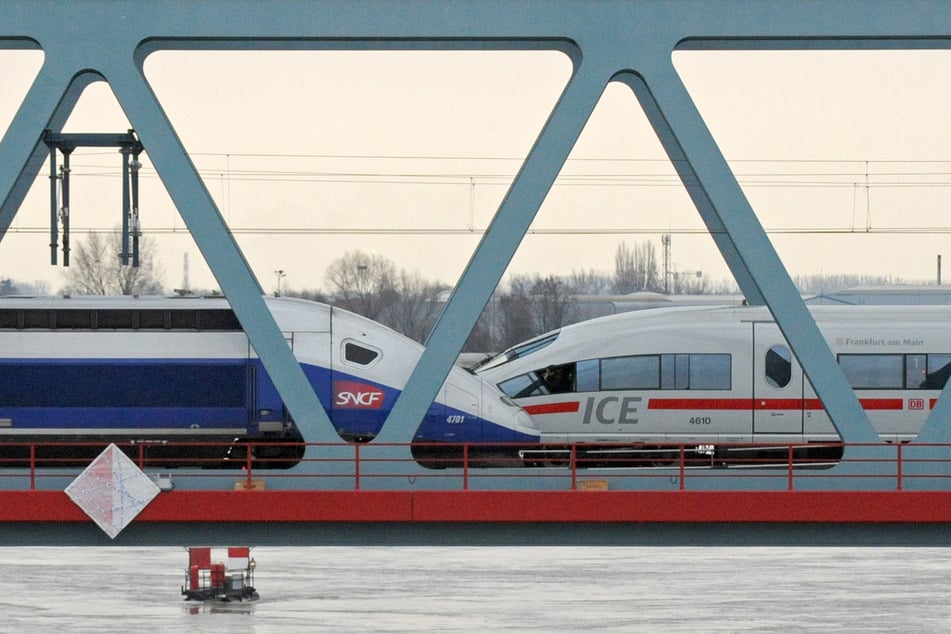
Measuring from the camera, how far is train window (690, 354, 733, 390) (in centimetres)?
1842

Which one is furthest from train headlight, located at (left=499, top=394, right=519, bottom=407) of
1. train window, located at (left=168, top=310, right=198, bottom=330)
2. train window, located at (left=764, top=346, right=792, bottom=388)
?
train window, located at (left=168, top=310, right=198, bottom=330)

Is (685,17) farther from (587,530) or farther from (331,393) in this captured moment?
(331,393)

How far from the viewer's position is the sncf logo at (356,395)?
16125mm

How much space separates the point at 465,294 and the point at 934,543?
473 centimetres

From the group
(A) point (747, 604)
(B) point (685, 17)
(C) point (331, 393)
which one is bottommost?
(A) point (747, 604)

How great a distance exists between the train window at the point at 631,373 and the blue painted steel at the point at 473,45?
7.50 m

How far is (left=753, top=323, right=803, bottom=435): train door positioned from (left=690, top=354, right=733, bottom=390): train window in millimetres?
411

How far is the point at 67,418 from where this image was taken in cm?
1622

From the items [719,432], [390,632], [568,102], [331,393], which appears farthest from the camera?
[390,632]

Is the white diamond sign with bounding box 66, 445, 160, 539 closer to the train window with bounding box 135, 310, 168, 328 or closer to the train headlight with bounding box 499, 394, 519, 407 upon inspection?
the train window with bounding box 135, 310, 168, 328

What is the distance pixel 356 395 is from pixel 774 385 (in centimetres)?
641


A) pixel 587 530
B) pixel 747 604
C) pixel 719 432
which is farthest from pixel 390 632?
pixel 587 530

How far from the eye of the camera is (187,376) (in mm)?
16359

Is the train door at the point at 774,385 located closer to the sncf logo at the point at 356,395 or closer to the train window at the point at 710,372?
the train window at the point at 710,372
